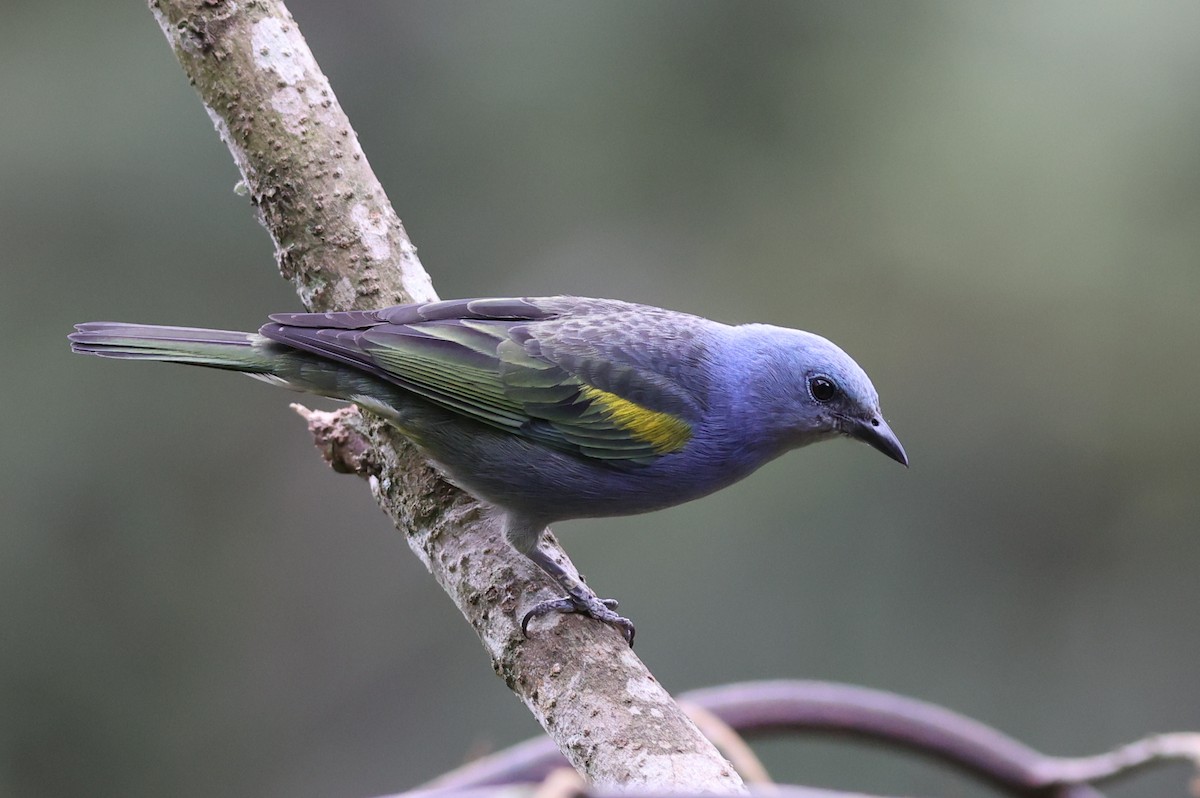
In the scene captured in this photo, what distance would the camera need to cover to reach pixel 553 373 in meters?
3.65

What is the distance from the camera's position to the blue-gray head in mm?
3631

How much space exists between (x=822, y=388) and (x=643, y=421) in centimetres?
58

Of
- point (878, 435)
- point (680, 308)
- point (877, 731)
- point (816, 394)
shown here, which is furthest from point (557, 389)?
point (680, 308)

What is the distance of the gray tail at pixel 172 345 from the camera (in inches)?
132

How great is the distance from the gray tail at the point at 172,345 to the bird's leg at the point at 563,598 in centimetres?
98

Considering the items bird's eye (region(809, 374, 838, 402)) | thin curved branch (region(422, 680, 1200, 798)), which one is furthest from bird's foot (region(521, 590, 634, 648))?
bird's eye (region(809, 374, 838, 402))

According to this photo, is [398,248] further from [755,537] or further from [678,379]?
[755,537]

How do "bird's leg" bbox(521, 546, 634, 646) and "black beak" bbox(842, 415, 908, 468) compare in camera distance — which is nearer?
"bird's leg" bbox(521, 546, 634, 646)

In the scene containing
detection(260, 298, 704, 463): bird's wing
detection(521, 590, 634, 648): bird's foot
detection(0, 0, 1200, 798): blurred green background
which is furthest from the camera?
detection(0, 0, 1200, 798): blurred green background

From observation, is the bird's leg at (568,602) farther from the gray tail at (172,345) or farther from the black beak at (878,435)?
the gray tail at (172,345)

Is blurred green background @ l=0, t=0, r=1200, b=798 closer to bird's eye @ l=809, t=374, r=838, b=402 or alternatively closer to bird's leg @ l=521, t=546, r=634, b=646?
bird's eye @ l=809, t=374, r=838, b=402

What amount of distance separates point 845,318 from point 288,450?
404 centimetres

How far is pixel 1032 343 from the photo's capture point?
7.63 m

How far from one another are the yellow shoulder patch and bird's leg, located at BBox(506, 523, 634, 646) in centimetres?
47
